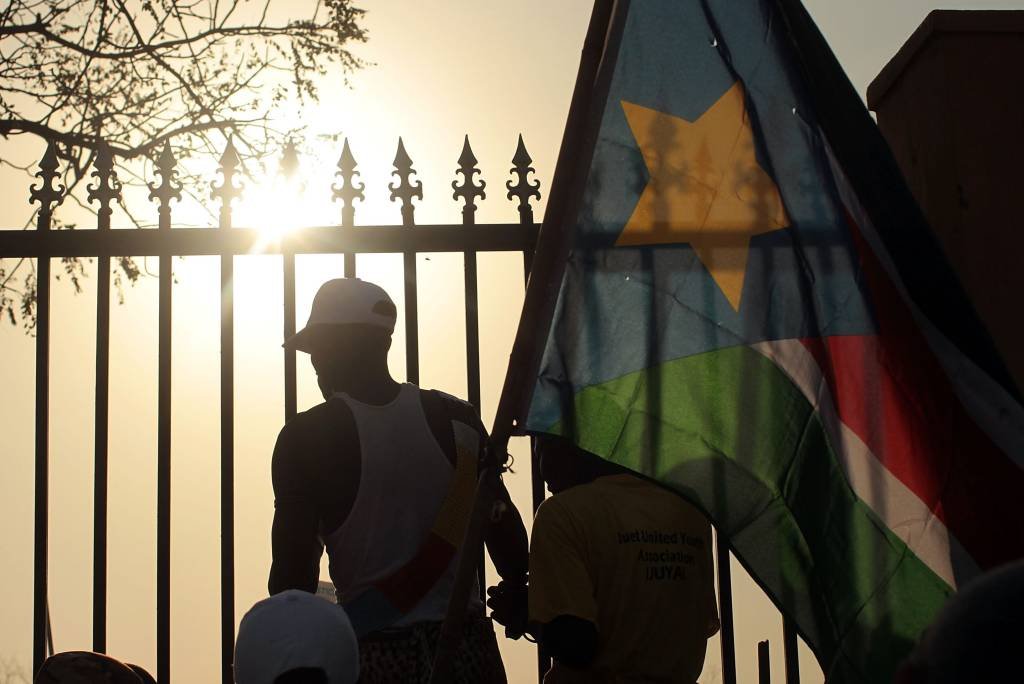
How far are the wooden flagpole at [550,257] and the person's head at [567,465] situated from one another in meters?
0.47

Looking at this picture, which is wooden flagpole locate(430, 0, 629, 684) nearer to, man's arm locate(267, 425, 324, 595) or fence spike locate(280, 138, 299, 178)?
man's arm locate(267, 425, 324, 595)

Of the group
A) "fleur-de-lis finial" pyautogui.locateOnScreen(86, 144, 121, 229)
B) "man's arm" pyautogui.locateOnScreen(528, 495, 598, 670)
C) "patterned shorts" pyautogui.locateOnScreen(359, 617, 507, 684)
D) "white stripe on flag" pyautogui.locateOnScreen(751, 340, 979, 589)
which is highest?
"fleur-de-lis finial" pyautogui.locateOnScreen(86, 144, 121, 229)

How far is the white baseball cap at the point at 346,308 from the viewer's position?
3801 mm

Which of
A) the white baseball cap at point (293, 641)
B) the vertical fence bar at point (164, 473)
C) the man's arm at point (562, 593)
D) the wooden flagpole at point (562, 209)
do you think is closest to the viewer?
→ the white baseball cap at point (293, 641)

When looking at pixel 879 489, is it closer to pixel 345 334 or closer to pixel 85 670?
pixel 345 334

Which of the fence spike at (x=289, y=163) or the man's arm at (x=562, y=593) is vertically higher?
the fence spike at (x=289, y=163)

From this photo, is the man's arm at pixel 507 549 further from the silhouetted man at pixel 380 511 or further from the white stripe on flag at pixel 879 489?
the white stripe on flag at pixel 879 489

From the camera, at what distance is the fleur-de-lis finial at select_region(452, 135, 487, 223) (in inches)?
202

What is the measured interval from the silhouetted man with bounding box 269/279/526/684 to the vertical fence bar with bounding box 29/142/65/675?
171cm

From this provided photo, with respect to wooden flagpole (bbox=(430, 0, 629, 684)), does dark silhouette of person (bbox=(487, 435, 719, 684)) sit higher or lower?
lower

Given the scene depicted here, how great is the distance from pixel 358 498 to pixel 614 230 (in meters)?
1.02

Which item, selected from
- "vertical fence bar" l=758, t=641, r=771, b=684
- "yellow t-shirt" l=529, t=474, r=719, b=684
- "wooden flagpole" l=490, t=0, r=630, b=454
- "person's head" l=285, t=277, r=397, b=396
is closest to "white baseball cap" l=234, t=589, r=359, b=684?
"wooden flagpole" l=490, t=0, r=630, b=454

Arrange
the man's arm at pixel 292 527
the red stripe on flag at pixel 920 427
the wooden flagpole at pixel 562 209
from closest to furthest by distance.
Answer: the wooden flagpole at pixel 562 209, the red stripe on flag at pixel 920 427, the man's arm at pixel 292 527

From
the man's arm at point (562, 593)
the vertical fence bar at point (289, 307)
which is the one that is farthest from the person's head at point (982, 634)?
the vertical fence bar at point (289, 307)
